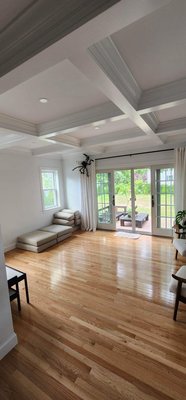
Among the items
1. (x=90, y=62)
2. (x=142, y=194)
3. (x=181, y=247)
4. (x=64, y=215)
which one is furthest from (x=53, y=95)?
(x=142, y=194)

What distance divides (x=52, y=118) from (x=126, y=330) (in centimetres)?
296

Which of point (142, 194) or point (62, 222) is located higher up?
point (142, 194)

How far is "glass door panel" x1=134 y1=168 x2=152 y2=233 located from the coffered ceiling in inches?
94.2

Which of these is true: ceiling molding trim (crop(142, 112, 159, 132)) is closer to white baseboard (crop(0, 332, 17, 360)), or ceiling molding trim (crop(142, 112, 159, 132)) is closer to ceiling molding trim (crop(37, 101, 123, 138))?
ceiling molding trim (crop(37, 101, 123, 138))

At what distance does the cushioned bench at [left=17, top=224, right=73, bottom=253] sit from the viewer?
14.4 ft

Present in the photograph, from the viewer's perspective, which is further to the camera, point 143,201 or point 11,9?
point 143,201

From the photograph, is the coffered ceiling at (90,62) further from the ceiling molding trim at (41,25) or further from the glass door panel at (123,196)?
the glass door panel at (123,196)

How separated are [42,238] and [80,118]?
9.74ft

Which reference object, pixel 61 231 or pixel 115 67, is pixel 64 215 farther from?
pixel 115 67

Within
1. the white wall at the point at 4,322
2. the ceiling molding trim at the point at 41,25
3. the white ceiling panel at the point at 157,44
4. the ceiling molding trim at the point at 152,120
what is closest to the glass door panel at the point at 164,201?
the ceiling molding trim at the point at 152,120

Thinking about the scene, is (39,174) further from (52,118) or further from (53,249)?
(52,118)

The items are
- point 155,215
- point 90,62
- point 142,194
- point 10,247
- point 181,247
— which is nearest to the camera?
point 90,62

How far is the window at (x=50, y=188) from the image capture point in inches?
228

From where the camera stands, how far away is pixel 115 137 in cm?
377
